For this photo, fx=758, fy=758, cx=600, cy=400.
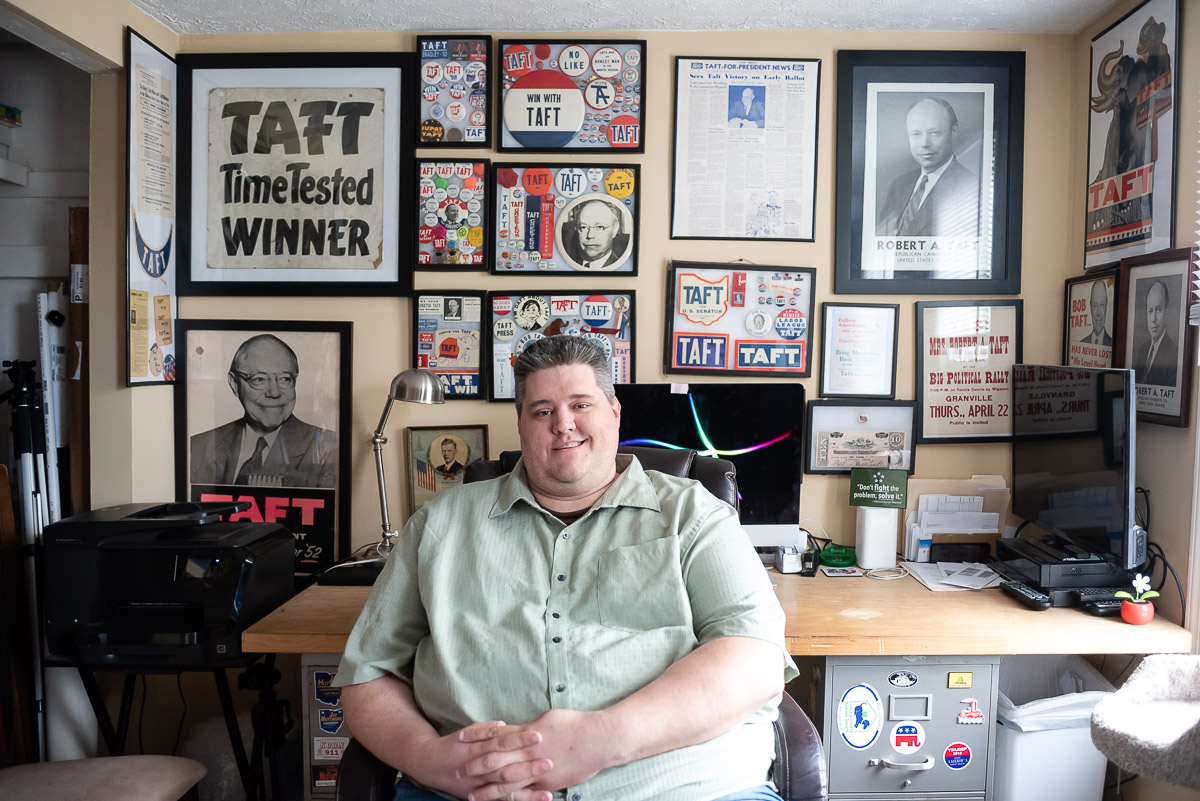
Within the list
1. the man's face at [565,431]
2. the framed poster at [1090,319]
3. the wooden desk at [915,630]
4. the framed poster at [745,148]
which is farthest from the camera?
the framed poster at [745,148]

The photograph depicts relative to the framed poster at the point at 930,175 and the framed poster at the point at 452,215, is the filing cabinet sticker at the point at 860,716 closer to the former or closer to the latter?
the framed poster at the point at 930,175

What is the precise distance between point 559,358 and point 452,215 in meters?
1.18

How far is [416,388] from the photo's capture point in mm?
2348

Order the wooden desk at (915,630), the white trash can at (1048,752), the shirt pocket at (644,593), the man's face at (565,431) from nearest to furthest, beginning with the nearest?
the shirt pocket at (644,593) → the man's face at (565,431) → the wooden desk at (915,630) → the white trash can at (1048,752)

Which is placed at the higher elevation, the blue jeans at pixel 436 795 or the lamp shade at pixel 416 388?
the lamp shade at pixel 416 388

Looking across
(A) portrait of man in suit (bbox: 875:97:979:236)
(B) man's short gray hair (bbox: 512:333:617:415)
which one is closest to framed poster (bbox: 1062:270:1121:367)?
(A) portrait of man in suit (bbox: 875:97:979:236)

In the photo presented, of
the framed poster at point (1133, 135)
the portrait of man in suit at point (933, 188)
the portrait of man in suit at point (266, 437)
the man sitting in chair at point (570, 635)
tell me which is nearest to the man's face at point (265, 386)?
the portrait of man in suit at point (266, 437)

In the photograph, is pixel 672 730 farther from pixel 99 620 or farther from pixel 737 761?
pixel 99 620

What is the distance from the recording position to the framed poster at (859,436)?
2600 millimetres

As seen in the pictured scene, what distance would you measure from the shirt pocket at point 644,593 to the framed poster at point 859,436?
125 cm

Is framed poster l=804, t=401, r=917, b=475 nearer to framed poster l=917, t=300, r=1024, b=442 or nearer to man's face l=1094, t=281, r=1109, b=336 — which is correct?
framed poster l=917, t=300, r=1024, b=442

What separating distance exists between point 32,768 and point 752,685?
179 centimetres

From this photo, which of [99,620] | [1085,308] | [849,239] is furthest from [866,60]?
[99,620]

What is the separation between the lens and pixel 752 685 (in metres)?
1.39
